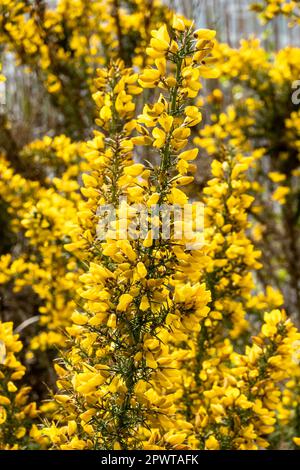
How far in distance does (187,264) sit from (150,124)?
0.41 metres

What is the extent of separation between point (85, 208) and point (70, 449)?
784 millimetres

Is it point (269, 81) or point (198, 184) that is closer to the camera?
point (198, 184)

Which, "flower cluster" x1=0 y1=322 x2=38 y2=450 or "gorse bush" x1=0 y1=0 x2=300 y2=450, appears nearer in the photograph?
"gorse bush" x1=0 y1=0 x2=300 y2=450

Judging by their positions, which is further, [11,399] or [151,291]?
→ [11,399]

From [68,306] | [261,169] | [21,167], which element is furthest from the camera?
[261,169]

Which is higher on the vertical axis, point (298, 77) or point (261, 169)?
point (298, 77)

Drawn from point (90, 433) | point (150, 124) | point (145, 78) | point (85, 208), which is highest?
point (145, 78)

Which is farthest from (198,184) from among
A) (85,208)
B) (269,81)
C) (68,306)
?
(85,208)

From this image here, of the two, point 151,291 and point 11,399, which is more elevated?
point 151,291

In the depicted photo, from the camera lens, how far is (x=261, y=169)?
5.64 m

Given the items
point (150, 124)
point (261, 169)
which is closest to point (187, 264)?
point (150, 124)

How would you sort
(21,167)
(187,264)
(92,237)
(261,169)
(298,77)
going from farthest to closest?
(261,169) → (298,77) → (21,167) → (92,237) → (187,264)

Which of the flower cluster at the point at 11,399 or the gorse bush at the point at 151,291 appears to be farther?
the flower cluster at the point at 11,399

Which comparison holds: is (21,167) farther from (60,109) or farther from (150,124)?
(150,124)
